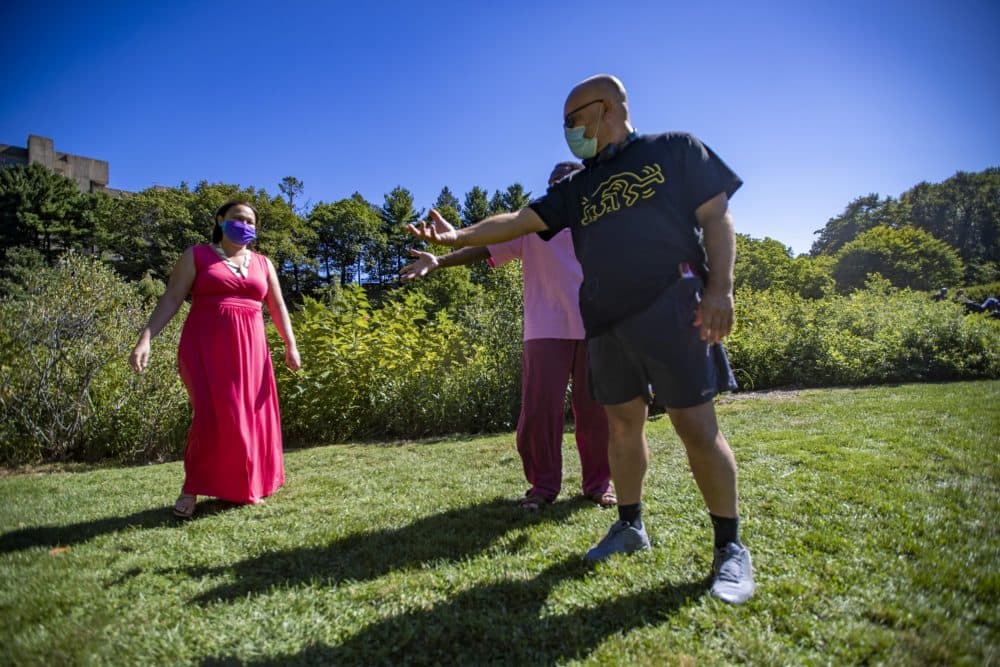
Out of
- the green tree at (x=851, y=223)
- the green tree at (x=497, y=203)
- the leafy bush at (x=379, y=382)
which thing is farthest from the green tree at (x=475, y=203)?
the leafy bush at (x=379, y=382)

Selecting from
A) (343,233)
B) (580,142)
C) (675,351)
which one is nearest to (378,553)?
(675,351)

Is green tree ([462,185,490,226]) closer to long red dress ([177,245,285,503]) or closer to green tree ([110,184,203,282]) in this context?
green tree ([110,184,203,282])

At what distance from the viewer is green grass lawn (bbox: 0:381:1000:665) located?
1.69m

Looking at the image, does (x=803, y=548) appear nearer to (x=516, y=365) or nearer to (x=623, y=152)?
(x=623, y=152)

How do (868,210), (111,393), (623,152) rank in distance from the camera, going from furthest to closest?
(868,210)
(111,393)
(623,152)

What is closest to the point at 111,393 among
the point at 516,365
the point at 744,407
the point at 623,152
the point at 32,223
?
the point at 516,365

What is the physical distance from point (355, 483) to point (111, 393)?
177 inches

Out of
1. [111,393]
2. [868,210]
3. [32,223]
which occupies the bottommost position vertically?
[111,393]

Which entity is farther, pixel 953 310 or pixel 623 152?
pixel 953 310

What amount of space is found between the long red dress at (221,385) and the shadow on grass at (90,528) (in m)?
0.22

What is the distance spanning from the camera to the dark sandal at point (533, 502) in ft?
10.6

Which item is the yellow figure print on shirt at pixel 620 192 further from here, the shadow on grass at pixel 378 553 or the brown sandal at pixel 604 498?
the brown sandal at pixel 604 498

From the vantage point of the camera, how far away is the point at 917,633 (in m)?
1.61

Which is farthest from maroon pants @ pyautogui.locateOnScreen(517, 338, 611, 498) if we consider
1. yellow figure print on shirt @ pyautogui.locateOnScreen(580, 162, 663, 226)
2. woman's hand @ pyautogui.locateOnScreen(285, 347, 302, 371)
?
woman's hand @ pyautogui.locateOnScreen(285, 347, 302, 371)
